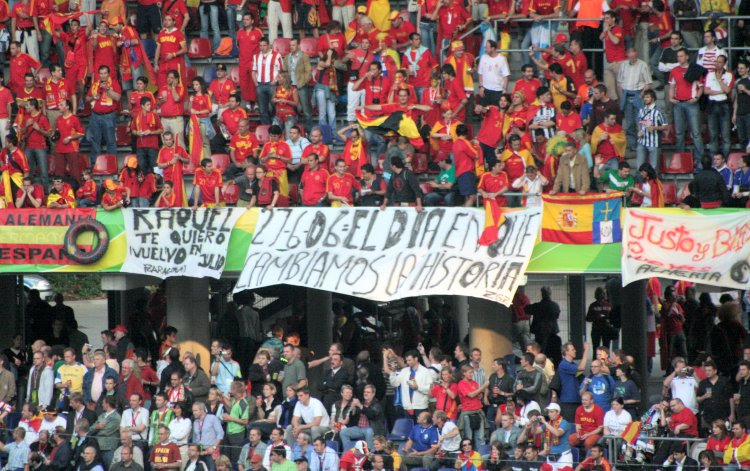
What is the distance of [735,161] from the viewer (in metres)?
23.0

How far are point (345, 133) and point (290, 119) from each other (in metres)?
1.03

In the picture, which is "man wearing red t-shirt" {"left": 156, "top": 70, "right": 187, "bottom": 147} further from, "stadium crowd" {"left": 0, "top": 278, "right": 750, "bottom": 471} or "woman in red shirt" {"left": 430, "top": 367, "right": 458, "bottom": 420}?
"woman in red shirt" {"left": 430, "top": 367, "right": 458, "bottom": 420}

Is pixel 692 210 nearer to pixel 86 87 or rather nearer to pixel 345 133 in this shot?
pixel 345 133

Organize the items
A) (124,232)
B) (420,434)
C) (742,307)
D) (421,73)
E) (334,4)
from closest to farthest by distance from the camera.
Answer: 1. (420,434)
2. (124,232)
3. (421,73)
4. (334,4)
5. (742,307)

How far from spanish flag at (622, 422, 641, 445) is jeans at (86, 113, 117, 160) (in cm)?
1000

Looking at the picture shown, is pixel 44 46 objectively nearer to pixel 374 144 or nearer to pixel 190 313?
pixel 190 313

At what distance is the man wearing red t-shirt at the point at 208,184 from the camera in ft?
78.2

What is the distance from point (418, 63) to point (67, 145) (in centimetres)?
575

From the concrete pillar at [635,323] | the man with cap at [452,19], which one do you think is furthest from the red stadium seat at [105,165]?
the concrete pillar at [635,323]

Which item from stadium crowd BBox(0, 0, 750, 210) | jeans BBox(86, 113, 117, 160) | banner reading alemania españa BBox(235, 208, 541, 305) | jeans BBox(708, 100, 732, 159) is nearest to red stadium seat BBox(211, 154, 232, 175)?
stadium crowd BBox(0, 0, 750, 210)

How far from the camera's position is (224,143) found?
25.9 m

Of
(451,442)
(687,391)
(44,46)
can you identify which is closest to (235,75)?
(44,46)

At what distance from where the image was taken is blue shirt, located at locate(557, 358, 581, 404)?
21.7 metres

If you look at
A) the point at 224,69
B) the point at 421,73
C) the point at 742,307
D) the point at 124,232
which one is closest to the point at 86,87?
the point at 224,69
